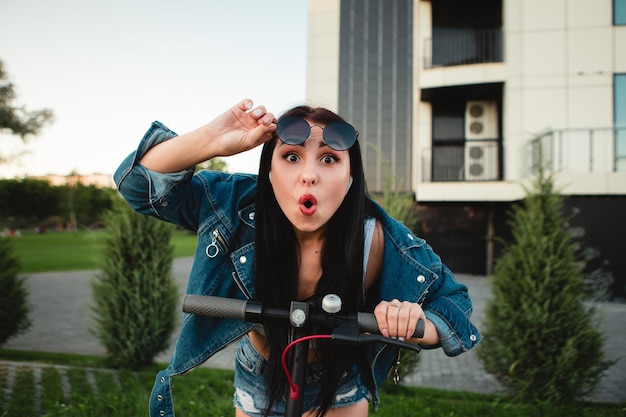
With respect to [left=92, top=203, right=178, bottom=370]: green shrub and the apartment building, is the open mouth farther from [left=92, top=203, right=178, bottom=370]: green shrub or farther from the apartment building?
the apartment building

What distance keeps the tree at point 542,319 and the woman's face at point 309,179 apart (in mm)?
4359

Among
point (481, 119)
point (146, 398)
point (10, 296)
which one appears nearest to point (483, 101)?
point (481, 119)

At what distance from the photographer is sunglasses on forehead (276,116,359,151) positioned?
156cm

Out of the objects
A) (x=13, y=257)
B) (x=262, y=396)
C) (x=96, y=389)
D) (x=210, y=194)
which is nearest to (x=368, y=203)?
(x=210, y=194)

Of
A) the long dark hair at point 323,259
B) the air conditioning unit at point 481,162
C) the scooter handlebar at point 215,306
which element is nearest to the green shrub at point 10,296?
the long dark hair at point 323,259

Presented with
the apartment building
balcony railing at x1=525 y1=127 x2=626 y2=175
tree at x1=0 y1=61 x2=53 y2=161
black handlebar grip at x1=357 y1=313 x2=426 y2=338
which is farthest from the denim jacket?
tree at x1=0 y1=61 x2=53 y2=161

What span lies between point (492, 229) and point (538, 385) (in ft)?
36.9

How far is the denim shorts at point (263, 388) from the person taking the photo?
1920mm

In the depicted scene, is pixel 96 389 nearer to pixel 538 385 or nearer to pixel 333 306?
pixel 333 306

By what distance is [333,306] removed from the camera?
1342mm

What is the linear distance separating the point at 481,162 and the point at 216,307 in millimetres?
15547

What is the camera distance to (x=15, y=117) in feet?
87.8

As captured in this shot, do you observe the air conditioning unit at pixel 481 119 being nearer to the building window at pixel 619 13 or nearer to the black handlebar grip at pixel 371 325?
the building window at pixel 619 13

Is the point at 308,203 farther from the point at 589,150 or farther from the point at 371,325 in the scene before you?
A: the point at 589,150
